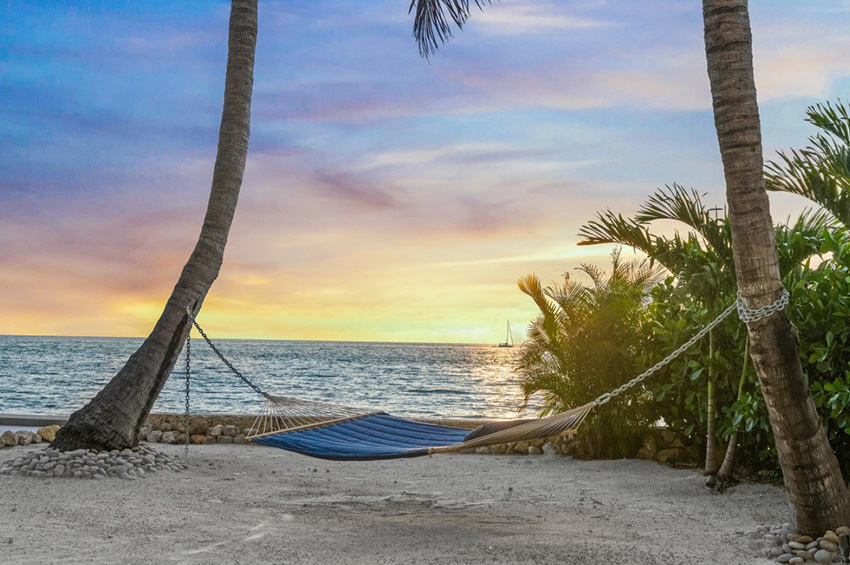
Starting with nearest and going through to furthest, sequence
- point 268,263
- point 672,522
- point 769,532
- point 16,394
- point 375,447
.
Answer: point 769,532 → point 672,522 → point 375,447 → point 268,263 → point 16,394

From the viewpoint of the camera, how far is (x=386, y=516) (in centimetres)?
480

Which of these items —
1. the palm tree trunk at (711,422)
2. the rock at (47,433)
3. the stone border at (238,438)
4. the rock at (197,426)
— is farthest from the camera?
the rock at (197,426)

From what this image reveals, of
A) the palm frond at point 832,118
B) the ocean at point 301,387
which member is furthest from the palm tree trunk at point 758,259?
the ocean at point 301,387

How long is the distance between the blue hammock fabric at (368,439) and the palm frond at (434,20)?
3503 mm

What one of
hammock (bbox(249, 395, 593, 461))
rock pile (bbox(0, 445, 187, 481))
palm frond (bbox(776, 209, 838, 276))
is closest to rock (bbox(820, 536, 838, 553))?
hammock (bbox(249, 395, 593, 461))

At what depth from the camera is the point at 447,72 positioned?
340 inches

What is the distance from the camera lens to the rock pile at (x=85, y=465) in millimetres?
5695

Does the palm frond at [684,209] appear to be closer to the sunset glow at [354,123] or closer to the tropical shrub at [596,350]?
the sunset glow at [354,123]

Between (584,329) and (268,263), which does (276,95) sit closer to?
(584,329)

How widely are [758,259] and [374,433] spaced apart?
3146 millimetres

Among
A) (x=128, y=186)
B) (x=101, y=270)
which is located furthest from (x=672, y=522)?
(x=101, y=270)

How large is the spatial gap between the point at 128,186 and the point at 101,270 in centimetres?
254

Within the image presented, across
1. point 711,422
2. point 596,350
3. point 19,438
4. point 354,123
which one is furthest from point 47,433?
point 711,422

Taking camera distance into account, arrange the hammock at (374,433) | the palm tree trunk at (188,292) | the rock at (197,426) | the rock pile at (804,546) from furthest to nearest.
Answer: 1. the rock at (197,426)
2. the palm tree trunk at (188,292)
3. the hammock at (374,433)
4. the rock pile at (804,546)
